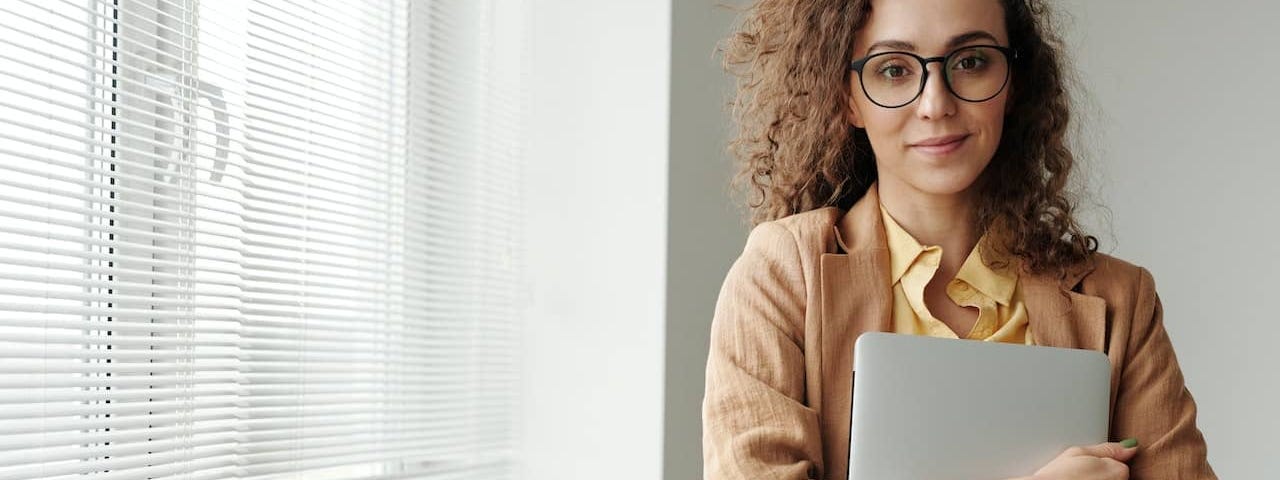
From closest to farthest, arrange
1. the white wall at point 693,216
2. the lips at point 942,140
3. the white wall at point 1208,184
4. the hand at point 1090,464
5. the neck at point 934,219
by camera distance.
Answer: the hand at point 1090,464, the lips at point 942,140, the neck at point 934,219, the white wall at point 693,216, the white wall at point 1208,184

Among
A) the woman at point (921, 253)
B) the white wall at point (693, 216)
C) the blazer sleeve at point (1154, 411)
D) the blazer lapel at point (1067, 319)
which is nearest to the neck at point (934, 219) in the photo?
the woman at point (921, 253)

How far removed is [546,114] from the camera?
2434 mm

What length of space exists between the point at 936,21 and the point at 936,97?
3.4 inches

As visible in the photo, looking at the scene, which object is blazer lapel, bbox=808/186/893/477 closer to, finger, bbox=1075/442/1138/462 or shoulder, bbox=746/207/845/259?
shoulder, bbox=746/207/845/259

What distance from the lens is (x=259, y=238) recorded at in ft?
5.81

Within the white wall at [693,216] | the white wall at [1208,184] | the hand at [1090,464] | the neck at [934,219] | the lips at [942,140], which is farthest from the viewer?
the white wall at [1208,184]

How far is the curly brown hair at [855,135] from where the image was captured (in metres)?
1.45

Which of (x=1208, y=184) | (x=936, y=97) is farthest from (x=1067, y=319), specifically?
(x=1208, y=184)

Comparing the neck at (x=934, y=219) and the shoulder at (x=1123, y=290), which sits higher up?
the neck at (x=934, y=219)

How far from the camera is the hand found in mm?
1258

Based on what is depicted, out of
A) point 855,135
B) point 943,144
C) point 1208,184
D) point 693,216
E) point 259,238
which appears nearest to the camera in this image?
point 943,144

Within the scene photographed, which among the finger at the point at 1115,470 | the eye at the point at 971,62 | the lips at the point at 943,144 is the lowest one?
the finger at the point at 1115,470

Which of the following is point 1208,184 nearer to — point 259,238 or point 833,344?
point 833,344

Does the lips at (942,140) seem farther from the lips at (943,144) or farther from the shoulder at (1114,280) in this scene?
the shoulder at (1114,280)
